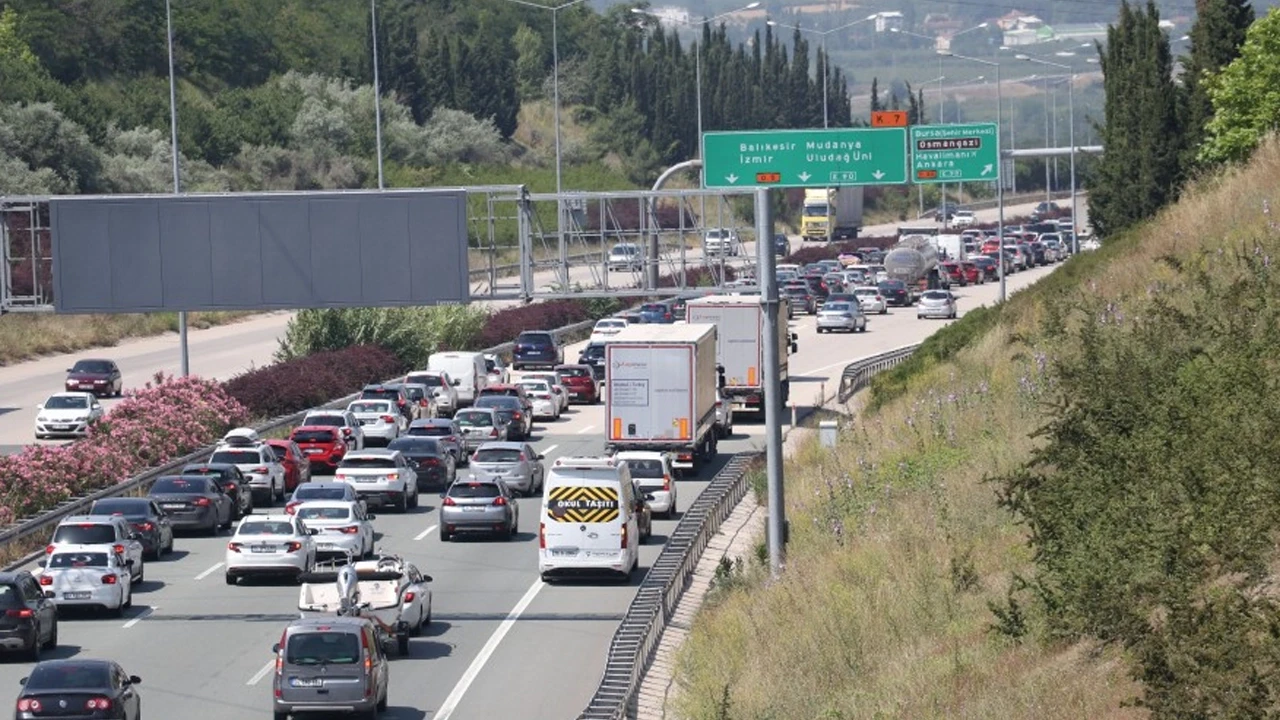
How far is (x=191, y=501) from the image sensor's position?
4316 cm

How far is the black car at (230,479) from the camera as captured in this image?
45.1m

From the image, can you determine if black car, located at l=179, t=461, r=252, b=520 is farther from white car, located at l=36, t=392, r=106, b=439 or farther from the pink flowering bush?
white car, located at l=36, t=392, r=106, b=439

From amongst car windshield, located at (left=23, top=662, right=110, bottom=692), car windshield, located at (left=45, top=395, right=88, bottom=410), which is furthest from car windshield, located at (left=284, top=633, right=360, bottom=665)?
car windshield, located at (left=45, top=395, right=88, bottom=410)

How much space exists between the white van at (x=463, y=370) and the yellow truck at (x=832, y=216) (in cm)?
7650

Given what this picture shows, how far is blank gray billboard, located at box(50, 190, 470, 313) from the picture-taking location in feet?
127

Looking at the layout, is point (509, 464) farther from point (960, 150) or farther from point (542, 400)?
point (542, 400)

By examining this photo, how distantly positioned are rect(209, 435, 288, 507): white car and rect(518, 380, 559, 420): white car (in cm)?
1528

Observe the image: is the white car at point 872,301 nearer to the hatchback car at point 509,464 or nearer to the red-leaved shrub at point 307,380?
the red-leaved shrub at point 307,380

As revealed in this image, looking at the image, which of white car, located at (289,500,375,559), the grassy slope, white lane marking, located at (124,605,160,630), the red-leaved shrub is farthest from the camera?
the red-leaved shrub

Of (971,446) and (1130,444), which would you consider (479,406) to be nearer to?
(971,446)

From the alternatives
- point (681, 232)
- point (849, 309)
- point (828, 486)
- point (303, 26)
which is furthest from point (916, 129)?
point (303, 26)

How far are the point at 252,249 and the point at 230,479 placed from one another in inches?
319

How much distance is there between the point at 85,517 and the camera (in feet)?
122

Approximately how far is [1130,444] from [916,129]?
2585 centimetres
